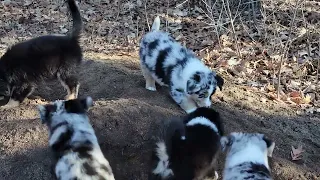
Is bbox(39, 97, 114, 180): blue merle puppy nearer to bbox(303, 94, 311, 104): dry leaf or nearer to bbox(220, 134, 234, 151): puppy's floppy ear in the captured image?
bbox(220, 134, 234, 151): puppy's floppy ear

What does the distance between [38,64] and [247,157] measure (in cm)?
326

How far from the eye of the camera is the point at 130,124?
6219 mm

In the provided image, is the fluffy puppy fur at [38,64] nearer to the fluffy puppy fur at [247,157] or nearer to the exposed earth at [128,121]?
the exposed earth at [128,121]

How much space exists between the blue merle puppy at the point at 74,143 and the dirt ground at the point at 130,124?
0.54m

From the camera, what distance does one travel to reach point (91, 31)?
11516 mm

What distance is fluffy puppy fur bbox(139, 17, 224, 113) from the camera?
6805mm

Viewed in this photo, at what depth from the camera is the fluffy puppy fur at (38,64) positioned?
6.81 meters

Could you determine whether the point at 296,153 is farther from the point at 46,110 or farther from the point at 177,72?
the point at 46,110

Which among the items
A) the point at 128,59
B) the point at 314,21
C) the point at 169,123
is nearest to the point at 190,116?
the point at 169,123

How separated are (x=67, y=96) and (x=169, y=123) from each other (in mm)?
1805

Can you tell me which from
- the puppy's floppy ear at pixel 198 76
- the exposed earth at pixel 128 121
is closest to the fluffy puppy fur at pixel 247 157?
the exposed earth at pixel 128 121

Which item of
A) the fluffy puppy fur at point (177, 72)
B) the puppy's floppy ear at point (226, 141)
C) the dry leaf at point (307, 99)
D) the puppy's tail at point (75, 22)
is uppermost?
the puppy's tail at point (75, 22)

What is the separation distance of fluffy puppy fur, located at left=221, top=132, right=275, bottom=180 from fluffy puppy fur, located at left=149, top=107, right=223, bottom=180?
20 centimetres

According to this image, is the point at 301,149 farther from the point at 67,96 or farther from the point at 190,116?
the point at 67,96
